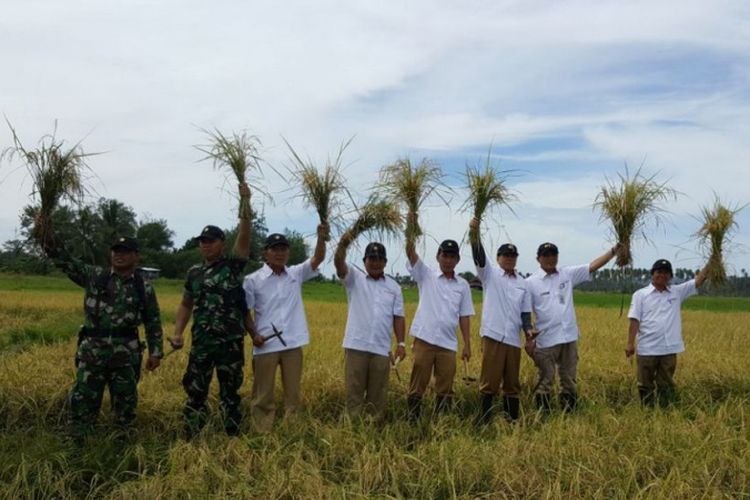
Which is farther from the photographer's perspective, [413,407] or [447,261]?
[447,261]

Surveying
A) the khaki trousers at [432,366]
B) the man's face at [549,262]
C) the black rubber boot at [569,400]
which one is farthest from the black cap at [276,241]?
the black rubber boot at [569,400]

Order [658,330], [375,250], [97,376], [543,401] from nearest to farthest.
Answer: [97,376] → [375,250] → [543,401] → [658,330]

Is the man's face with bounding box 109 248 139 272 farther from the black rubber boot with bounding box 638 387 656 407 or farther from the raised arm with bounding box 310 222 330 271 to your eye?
the black rubber boot with bounding box 638 387 656 407

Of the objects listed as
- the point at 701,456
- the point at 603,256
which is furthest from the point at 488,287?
the point at 701,456

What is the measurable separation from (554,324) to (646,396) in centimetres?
111

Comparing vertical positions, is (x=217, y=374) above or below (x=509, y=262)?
below

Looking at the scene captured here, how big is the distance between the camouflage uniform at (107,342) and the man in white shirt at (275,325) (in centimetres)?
76

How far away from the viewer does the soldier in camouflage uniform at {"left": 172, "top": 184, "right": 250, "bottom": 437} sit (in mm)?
4812

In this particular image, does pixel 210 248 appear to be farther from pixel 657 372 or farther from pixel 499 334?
pixel 657 372

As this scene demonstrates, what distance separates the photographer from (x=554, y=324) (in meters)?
5.66

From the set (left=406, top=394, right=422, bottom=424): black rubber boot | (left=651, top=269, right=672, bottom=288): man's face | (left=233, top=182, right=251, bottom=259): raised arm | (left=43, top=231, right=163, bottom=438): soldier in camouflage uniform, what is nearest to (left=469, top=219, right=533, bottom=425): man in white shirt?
(left=406, top=394, right=422, bottom=424): black rubber boot

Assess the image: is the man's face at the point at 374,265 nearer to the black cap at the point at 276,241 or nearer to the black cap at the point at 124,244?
the black cap at the point at 276,241

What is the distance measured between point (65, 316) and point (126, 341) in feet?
39.7

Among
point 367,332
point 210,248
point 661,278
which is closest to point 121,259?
point 210,248
